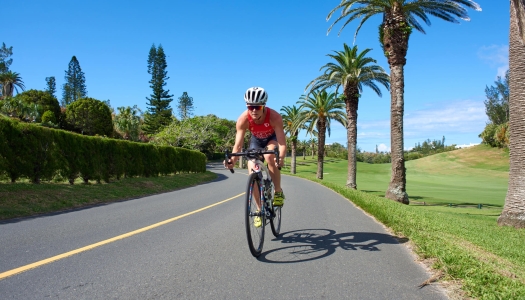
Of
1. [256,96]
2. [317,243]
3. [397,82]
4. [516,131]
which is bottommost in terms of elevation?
[317,243]

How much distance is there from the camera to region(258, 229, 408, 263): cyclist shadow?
5.04 metres

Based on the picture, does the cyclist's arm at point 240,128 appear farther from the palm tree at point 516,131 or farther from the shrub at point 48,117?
the shrub at point 48,117

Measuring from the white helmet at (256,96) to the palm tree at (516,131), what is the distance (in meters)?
10.0

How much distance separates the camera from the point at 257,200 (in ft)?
17.4

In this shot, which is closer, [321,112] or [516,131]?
[516,131]

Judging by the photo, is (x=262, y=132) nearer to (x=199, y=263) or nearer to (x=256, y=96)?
(x=256, y=96)

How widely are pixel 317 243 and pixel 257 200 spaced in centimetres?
133

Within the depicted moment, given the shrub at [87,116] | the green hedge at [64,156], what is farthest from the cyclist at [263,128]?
the shrub at [87,116]

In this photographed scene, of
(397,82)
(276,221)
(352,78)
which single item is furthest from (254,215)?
(352,78)

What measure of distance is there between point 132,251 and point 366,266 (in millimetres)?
3078

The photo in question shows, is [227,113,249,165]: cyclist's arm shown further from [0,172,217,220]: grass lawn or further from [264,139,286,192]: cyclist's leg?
[0,172,217,220]: grass lawn

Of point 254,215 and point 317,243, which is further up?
point 254,215

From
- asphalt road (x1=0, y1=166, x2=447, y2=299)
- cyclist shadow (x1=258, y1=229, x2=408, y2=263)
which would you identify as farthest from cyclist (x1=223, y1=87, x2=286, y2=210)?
asphalt road (x1=0, y1=166, x2=447, y2=299)

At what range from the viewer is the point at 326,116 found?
41531mm
